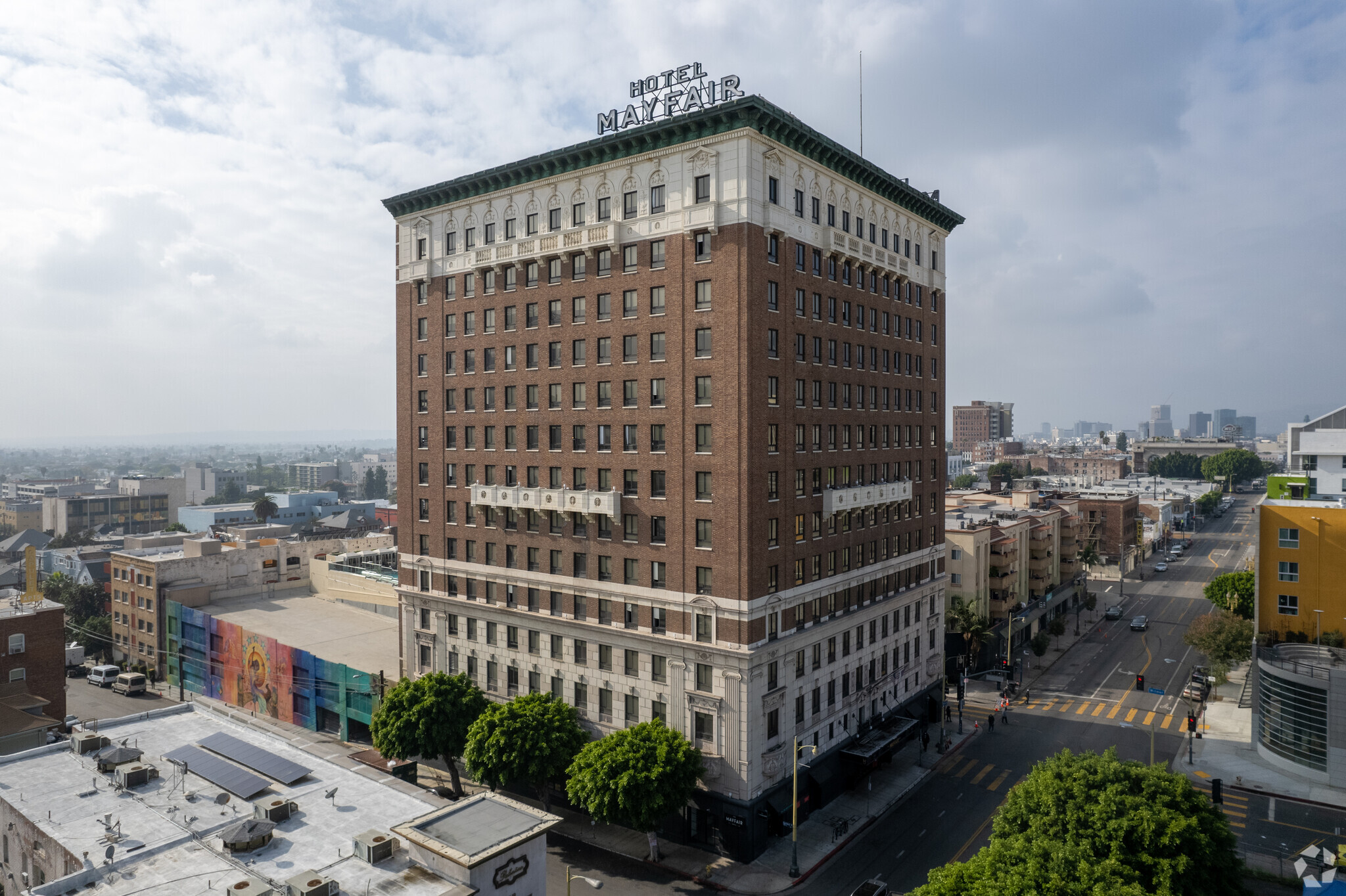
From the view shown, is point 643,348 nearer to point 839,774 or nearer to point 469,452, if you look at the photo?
point 469,452

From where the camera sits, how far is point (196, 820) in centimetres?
3547

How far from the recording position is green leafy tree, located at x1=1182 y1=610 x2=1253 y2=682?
81.0m

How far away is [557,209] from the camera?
61750mm

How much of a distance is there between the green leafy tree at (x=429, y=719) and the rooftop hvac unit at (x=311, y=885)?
29.7 metres

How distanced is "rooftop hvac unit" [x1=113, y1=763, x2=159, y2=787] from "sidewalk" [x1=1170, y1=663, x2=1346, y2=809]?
73.3m

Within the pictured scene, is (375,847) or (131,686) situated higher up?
(375,847)

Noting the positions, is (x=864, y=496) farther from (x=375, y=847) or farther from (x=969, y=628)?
→ (x=375, y=847)

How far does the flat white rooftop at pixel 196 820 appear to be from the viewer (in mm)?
30344

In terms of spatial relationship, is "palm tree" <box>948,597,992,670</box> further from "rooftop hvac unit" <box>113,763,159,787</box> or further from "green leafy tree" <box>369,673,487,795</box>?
"rooftop hvac unit" <box>113,763,159,787</box>

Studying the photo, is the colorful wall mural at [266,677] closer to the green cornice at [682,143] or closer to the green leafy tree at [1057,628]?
the green cornice at [682,143]

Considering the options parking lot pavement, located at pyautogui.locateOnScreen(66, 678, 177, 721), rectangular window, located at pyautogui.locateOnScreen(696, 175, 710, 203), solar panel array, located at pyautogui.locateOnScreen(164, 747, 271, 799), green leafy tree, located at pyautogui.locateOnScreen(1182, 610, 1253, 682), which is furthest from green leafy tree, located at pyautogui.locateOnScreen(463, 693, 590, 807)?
green leafy tree, located at pyautogui.locateOnScreen(1182, 610, 1253, 682)

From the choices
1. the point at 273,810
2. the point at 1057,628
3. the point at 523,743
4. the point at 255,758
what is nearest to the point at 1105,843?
the point at 523,743

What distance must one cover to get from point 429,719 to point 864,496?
125ft

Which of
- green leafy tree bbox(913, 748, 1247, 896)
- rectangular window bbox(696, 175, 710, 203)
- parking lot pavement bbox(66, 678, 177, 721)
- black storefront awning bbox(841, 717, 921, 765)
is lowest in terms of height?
parking lot pavement bbox(66, 678, 177, 721)
